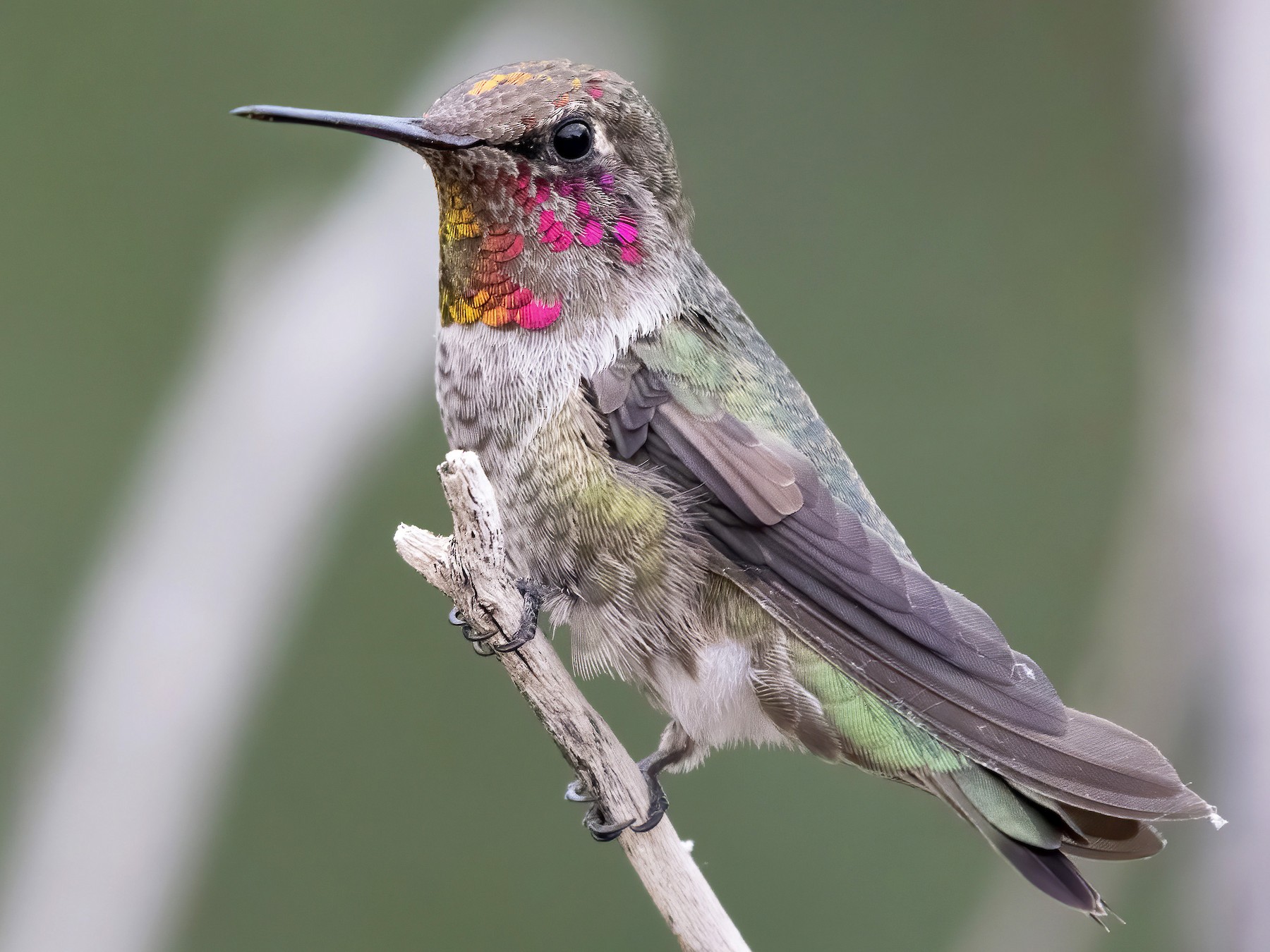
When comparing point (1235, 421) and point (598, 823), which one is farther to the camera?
point (1235, 421)

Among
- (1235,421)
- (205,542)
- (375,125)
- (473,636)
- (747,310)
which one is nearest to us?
(375,125)

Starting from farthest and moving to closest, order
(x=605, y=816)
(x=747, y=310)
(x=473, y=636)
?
(x=747, y=310)
(x=605, y=816)
(x=473, y=636)

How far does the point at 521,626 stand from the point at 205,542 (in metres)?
2.24

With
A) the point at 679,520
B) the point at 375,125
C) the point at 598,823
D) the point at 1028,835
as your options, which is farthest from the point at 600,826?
the point at 375,125

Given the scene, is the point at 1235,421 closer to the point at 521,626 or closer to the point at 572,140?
the point at 572,140

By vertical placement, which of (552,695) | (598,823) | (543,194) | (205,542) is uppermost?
(543,194)

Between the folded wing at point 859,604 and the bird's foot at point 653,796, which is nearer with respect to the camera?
the folded wing at point 859,604

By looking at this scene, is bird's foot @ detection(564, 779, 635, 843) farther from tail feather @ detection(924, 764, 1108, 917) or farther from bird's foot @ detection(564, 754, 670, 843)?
tail feather @ detection(924, 764, 1108, 917)

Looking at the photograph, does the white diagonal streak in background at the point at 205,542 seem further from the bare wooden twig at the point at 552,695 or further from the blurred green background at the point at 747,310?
the bare wooden twig at the point at 552,695

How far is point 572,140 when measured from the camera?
163cm

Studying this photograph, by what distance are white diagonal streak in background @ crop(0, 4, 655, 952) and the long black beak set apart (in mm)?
1878

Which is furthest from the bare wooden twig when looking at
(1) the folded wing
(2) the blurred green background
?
(2) the blurred green background

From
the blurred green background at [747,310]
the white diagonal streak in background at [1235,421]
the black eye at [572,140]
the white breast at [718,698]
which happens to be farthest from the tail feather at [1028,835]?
the blurred green background at [747,310]

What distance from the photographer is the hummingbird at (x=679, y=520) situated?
1.52 meters
